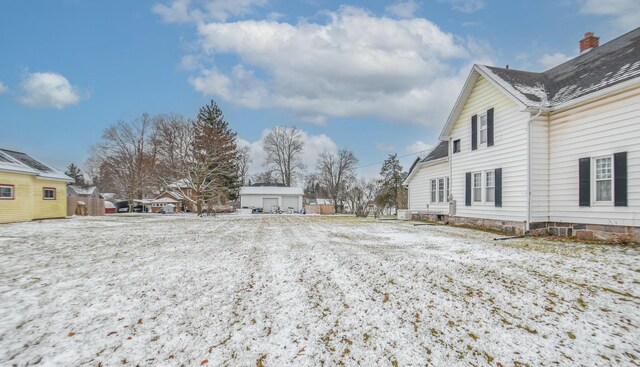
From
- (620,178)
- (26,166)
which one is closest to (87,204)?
(26,166)

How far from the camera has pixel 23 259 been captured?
698cm

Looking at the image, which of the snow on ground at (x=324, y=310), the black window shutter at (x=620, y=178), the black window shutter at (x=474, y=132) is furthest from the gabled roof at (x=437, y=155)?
the snow on ground at (x=324, y=310)

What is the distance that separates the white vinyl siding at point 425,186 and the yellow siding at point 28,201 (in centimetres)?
2437

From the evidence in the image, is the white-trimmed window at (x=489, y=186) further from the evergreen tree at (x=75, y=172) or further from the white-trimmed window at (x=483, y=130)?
the evergreen tree at (x=75, y=172)

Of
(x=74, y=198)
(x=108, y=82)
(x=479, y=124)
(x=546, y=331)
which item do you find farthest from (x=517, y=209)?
(x=74, y=198)

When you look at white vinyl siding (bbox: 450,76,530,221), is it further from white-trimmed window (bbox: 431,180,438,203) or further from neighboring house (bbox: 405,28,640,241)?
white-trimmed window (bbox: 431,180,438,203)

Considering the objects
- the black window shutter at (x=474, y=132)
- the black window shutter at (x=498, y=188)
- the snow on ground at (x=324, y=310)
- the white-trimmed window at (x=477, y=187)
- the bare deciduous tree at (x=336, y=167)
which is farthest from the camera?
the bare deciduous tree at (x=336, y=167)

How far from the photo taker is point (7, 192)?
55.3 ft

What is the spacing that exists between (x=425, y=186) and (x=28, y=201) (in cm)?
2467

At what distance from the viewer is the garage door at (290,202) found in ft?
149

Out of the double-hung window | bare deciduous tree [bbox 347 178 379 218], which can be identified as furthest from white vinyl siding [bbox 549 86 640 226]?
bare deciduous tree [bbox 347 178 379 218]

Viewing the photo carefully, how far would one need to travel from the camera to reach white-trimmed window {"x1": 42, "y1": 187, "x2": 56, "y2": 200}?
1959cm

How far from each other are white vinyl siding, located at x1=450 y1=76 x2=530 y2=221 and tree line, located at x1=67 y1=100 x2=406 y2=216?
15.1 metres

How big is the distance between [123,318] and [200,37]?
15875mm
